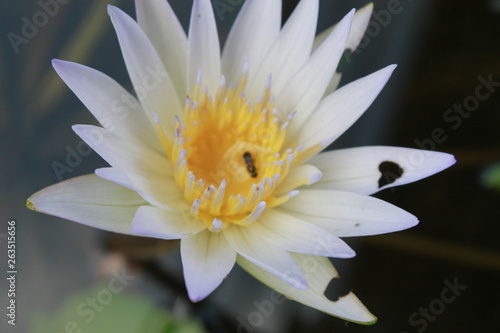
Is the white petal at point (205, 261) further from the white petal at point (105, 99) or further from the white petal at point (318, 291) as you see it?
the white petal at point (105, 99)

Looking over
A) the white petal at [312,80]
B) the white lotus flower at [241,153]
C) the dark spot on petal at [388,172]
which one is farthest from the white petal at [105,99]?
the dark spot on petal at [388,172]

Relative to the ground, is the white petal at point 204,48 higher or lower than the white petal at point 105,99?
higher

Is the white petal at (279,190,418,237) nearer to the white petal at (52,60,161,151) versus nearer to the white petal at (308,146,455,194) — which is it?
the white petal at (308,146,455,194)

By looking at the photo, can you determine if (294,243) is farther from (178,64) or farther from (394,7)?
(394,7)

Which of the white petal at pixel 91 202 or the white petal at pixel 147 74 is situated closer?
the white petal at pixel 91 202

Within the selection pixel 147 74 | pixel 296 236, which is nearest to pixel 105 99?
pixel 147 74

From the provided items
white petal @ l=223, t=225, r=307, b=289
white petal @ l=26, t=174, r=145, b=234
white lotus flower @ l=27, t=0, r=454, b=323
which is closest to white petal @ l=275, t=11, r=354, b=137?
white lotus flower @ l=27, t=0, r=454, b=323
